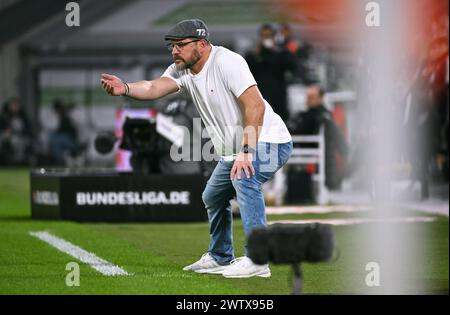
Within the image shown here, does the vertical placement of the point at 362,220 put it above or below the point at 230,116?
below

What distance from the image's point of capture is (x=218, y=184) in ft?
31.8

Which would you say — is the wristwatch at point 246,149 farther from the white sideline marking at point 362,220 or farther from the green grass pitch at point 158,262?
the white sideline marking at point 362,220

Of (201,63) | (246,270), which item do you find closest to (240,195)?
(246,270)

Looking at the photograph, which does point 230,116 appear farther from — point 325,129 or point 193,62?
point 325,129

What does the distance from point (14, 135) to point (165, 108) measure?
18724mm

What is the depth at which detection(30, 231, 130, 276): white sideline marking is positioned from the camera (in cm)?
987

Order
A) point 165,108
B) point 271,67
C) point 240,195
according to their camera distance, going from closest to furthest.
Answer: point 240,195
point 165,108
point 271,67

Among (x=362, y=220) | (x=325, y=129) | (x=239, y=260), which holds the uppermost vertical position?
(x=325, y=129)

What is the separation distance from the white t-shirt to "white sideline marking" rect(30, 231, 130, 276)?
1.33m

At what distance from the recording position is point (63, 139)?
3447 cm

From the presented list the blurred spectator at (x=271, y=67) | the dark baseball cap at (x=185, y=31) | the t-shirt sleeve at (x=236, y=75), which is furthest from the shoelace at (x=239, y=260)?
the blurred spectator at (x=271, y=67)

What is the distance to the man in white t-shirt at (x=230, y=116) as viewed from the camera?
30.1ft

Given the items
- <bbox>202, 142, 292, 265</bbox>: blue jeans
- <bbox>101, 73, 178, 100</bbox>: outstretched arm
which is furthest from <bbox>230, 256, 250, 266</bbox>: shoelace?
<bbox>101, 73, 178, 100</bbox>: outstretched arm

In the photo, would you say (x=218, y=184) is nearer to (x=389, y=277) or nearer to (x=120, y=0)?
(x=389, y=277)
